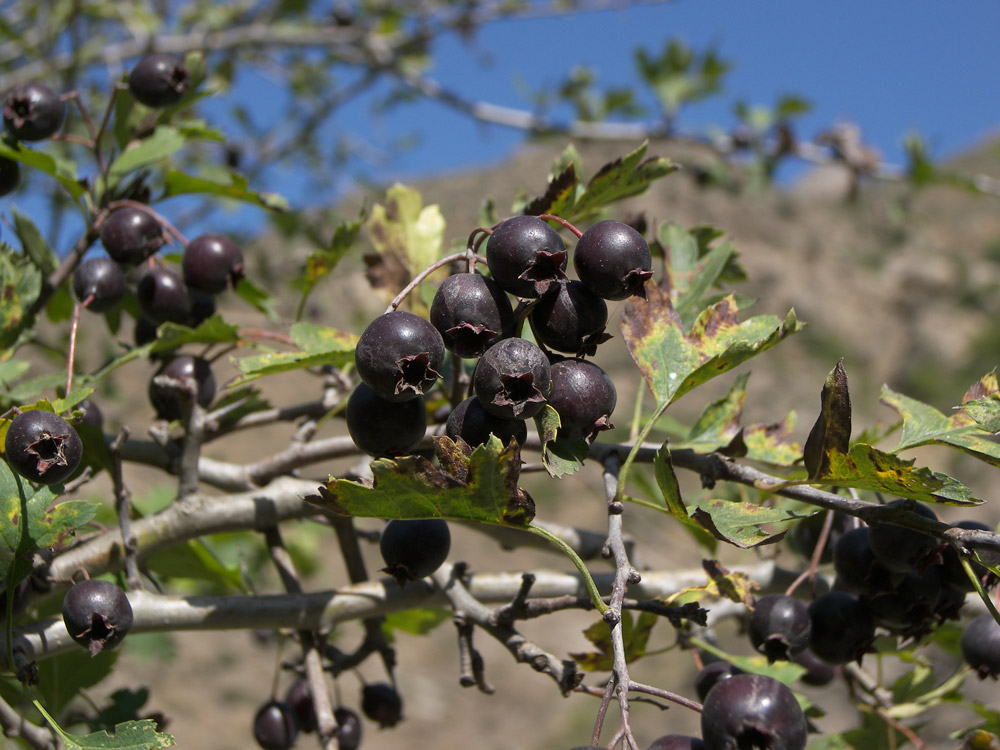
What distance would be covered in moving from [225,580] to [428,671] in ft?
29.3

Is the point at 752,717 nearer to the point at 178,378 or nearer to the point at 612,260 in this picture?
the point at 612,260

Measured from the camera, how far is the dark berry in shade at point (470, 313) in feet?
2.91

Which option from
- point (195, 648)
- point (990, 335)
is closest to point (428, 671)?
point (195, 648)

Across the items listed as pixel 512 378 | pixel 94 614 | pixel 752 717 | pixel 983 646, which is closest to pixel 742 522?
pixel 752 717

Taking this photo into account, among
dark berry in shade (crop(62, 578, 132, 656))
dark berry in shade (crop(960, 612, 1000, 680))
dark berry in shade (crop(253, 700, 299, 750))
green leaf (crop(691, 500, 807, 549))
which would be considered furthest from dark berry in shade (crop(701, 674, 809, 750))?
dark berry in shade (crop(253, 700, 299, 750))

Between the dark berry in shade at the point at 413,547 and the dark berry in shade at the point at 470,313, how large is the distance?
258mm

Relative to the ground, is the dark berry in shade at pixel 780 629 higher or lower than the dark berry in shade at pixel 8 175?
lower

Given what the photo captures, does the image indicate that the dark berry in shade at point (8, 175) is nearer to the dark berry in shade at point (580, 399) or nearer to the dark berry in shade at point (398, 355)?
the dark berry in shade at point (398, 355)

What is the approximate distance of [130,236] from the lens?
1381mm

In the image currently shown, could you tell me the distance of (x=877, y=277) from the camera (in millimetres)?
21297

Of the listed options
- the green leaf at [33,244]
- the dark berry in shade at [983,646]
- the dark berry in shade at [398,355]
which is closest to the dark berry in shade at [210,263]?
the green leaf at [33,244]

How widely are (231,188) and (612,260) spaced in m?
0.91

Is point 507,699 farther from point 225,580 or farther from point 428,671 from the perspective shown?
point 225,580

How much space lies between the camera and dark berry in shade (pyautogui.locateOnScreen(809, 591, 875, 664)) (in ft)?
→ 3.85
